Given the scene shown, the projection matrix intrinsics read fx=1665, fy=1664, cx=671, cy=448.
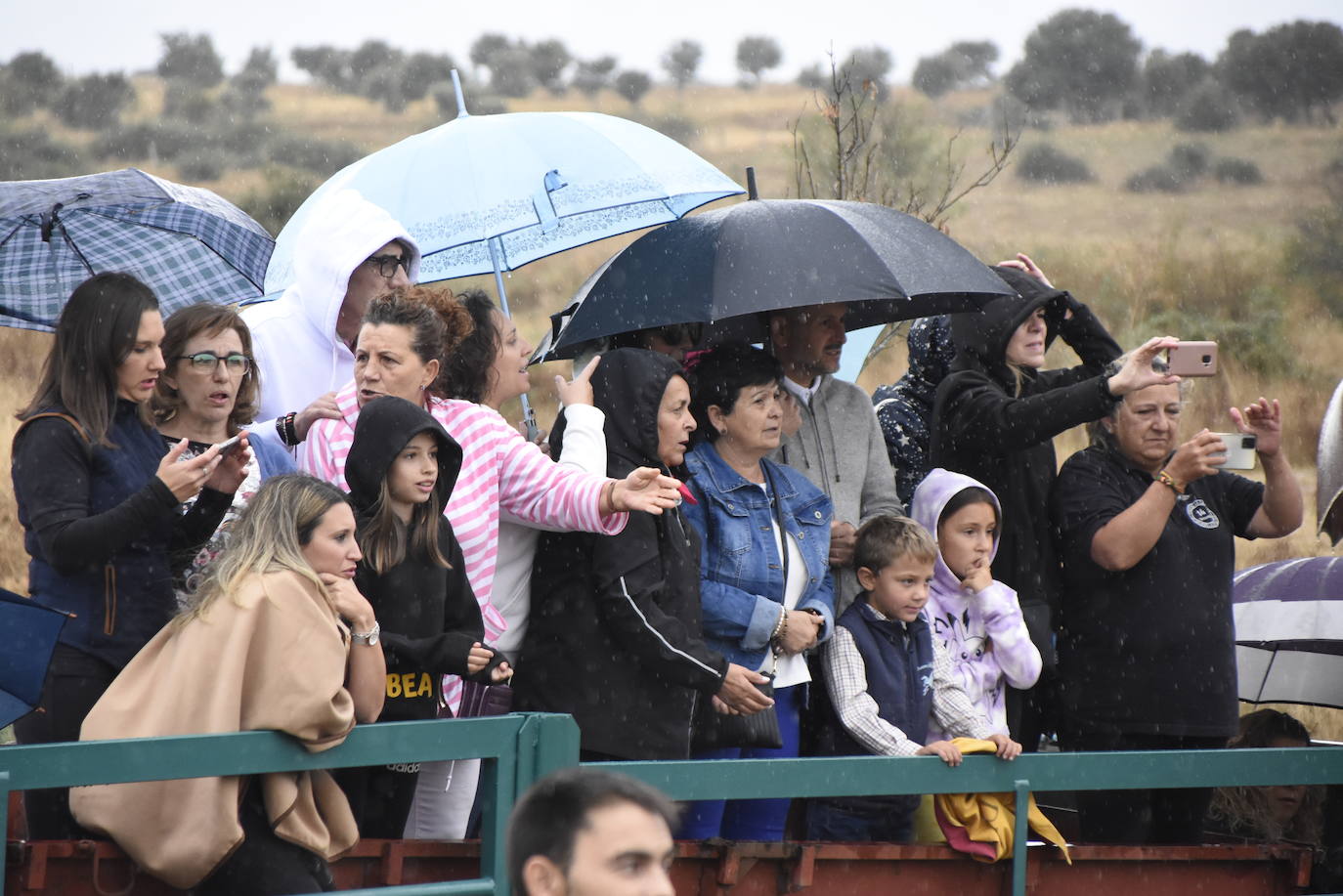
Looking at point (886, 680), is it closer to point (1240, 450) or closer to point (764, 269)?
point (764, 269)

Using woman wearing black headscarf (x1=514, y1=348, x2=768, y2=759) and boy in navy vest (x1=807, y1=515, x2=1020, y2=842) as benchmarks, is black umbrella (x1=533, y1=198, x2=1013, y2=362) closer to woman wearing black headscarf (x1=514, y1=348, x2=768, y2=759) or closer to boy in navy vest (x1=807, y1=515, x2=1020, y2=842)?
woman wearing black headscarf (x1=514, y1=348, x2=768, y2=759)

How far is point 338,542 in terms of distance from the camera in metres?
3.97

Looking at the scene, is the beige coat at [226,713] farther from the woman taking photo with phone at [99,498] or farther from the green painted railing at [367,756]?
the woman taking photo with phone at [99,498]

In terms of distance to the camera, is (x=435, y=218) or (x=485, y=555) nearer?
(x=485, y=555)

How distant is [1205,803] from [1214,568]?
755 mm

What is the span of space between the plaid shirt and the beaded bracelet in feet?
2.84

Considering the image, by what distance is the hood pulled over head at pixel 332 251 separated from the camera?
5.16 meters

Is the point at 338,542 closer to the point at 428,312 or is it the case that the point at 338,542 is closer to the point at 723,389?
the point at 428,312

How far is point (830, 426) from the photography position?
5453 millimetres

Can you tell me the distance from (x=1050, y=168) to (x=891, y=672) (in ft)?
119

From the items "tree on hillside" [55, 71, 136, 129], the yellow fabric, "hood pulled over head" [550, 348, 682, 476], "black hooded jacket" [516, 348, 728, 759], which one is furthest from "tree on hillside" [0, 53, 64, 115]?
the yellow fabric

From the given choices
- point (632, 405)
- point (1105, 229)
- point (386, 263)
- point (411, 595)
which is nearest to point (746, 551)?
point (632, 405)

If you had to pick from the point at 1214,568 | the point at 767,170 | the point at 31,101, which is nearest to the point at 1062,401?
the point at 1214,568

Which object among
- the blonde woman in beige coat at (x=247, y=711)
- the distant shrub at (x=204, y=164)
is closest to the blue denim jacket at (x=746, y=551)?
the blonde woman in beige coat at (x=247, y=711)
